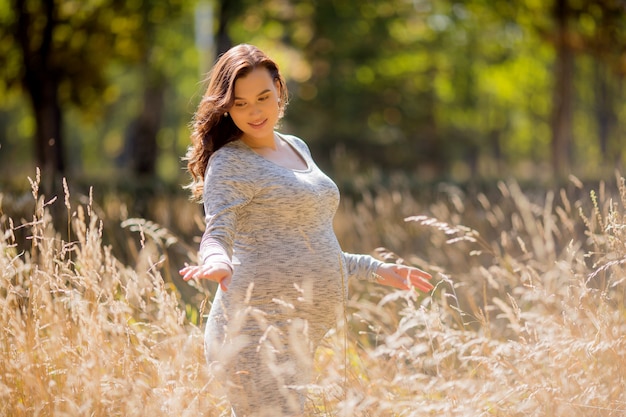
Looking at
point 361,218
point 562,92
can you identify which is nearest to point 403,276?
point 361,218

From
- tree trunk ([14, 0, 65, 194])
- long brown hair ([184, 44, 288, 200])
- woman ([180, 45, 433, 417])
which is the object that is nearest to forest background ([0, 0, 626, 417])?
tree trunk ([14, 0, 65, 194])

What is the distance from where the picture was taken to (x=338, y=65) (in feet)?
48.4

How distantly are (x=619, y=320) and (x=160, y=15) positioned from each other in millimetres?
8749

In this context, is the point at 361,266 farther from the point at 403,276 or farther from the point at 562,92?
the point at 562,92

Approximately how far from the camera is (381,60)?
15422 mm

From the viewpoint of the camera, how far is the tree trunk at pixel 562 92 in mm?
11922

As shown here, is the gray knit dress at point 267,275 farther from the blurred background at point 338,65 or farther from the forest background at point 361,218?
the blurred background at point 338,65

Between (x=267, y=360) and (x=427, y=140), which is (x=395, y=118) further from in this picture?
(x=267, y=360)

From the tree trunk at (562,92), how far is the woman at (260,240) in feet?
32.5

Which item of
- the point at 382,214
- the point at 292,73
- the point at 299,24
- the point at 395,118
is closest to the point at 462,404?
the point at 382,214

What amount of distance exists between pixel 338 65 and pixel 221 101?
12.5 m

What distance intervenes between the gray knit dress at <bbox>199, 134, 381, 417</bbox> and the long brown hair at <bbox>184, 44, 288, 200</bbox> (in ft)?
0.25

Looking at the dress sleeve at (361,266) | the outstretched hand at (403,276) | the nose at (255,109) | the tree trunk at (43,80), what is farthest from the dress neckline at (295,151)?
the tree trunk at (43,80)

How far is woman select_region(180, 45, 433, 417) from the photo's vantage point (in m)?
2.45
